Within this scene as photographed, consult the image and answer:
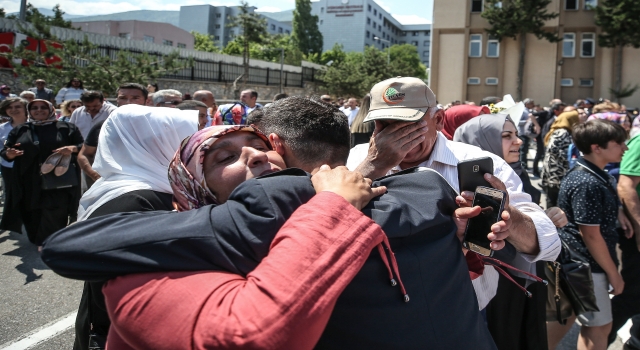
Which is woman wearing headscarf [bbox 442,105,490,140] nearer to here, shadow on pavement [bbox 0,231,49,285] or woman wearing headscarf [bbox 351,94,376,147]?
woman wearing headscarf [bbox 351,94,376,147]

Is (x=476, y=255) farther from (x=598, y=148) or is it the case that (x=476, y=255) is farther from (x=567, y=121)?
(x=567, y=121)

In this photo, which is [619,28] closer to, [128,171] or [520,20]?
[520,20]

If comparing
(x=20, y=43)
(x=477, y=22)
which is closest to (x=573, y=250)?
(x=20, y=43)

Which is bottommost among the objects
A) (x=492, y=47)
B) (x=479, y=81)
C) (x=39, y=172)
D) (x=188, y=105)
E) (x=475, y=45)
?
(x=39, y=172)

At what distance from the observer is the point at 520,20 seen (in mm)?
33438

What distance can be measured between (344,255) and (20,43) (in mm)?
16939

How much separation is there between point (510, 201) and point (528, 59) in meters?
37.9

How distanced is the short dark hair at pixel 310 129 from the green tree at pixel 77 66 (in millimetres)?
13223

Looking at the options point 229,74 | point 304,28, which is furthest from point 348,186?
point 304,28

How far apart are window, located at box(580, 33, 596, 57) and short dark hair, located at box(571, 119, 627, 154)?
37237 mm

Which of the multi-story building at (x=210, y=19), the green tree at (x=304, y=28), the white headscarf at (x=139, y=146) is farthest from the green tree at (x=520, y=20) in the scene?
the multi-story building at (x=210, y=19)

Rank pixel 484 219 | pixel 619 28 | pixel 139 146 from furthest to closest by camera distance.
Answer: pixel 619 28, pixel 139 146, pixel 484 219

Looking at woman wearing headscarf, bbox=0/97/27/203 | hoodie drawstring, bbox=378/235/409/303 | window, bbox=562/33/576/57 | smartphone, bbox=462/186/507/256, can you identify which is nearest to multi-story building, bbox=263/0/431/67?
window, bbox=562/33/576/57

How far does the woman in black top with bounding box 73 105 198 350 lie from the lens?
195 centimetres
